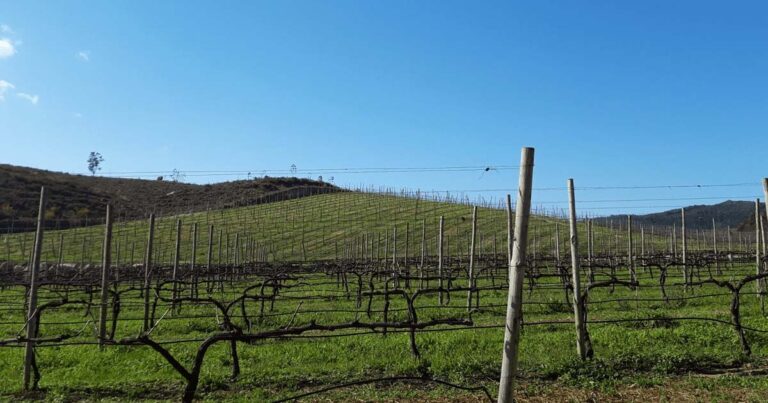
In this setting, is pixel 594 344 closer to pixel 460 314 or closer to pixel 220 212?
pixel 460 314

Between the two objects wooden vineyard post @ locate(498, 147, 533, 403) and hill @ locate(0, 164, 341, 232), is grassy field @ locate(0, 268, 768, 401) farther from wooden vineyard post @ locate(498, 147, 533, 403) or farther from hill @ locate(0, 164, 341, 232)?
hill @ locate(0, 164, 341, 232)

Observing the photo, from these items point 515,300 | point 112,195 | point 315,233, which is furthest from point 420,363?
point 112,195

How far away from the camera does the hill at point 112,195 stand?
6906 centimetres

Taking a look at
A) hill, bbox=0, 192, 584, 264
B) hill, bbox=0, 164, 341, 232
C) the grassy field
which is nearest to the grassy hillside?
hill, bbox=0, 192, 584, 264

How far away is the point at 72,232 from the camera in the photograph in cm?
5603

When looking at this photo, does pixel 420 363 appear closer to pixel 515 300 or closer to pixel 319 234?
pixel 515 300

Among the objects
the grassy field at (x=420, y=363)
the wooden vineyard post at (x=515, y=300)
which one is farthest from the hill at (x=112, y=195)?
the wooden vineyard post at (x=515, y=300)

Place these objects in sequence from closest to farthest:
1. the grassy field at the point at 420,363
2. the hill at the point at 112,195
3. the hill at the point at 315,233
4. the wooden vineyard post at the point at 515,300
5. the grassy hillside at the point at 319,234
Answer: the wooden vineyard post at the point at 515,300 → the grassy field at the point at 420,363 → the grassy hillside at the point at 319,234 → the hill at the point at 315,233 → the hill at the point at 112,195

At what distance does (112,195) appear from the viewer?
87312mm

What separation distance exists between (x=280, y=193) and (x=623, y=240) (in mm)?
55037

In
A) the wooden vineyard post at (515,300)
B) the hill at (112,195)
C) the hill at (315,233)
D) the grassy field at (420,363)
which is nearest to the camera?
the wooden vineyard post at (515,300)

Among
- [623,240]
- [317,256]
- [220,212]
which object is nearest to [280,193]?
[220,212]

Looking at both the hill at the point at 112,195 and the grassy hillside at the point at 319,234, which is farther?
the hill at the point at 112,195

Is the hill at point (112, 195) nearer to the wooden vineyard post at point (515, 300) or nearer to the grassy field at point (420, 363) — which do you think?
the grassy field at point (420, 363)
